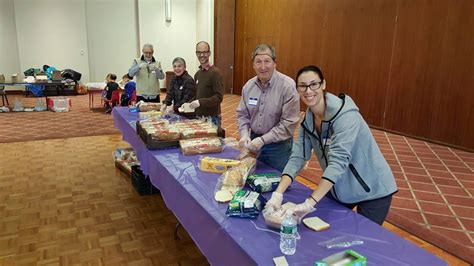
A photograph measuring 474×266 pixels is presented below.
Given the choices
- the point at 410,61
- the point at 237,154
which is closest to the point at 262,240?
the point at 237,154

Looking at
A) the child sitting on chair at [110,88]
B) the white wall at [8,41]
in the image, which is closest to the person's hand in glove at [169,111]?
the child sitting on chair at [110,88]

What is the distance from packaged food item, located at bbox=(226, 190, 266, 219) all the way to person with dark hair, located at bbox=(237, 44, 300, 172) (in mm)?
654

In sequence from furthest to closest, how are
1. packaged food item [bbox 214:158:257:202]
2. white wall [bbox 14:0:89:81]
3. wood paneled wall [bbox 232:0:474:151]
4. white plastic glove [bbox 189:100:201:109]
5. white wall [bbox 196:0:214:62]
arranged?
1. white wall [bbox 196:0:214:62]
2. white wall [bbox 14:0:89:81]
3. wood paneled wall [bbox 232:0:474:151]
4. white plastic glove [bbox 189:100:201:109]
5. packaged food item [bbox 214:158:257:202]

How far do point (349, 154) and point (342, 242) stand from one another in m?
0.35

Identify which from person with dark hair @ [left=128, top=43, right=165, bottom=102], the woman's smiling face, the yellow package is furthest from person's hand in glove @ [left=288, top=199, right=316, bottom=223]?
person with dark hair @ [left=128, top=43, right=165, bottom=102]

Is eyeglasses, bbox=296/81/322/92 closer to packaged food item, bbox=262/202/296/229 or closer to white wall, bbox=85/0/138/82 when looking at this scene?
packaged food item, bbox=262/202/296/229

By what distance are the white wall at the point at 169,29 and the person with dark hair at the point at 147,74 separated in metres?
6.24

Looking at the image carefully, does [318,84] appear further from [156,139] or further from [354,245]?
[156,139]

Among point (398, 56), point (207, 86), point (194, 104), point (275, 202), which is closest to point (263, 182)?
point (275, 202)

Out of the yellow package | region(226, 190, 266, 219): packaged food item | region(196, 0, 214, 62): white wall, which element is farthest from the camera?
region(196, 0, 214, 62): white wall

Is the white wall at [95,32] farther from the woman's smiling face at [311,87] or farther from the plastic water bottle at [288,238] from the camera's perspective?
the plastic water bottle at [288,238]

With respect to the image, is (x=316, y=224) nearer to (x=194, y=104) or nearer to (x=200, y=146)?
(x=200, y=146)

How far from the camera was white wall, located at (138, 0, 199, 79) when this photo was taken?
34.1ft

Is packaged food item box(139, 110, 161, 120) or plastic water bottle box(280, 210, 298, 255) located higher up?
packaged food item box(139, 110, 161, 120)
